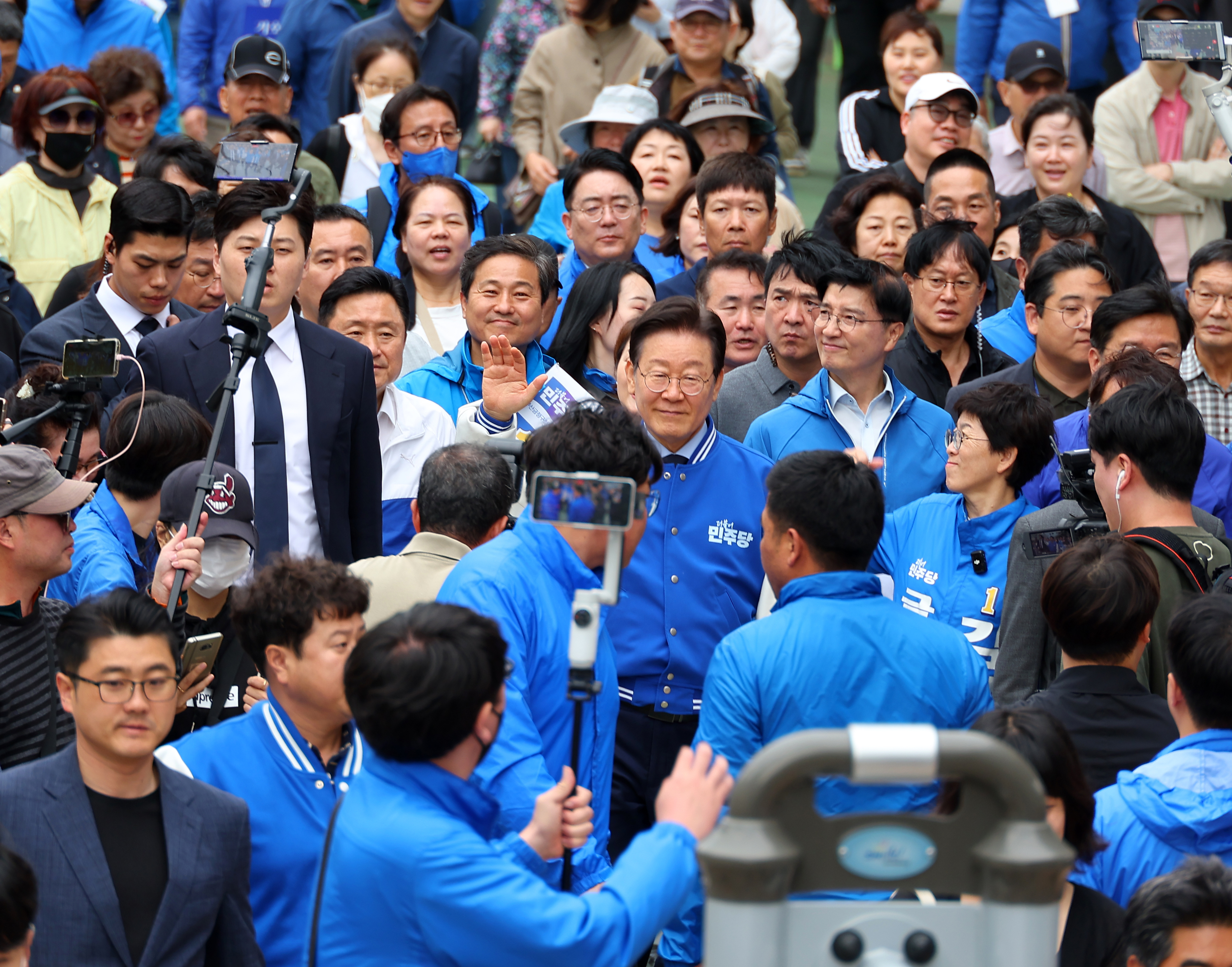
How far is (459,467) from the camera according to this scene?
12.4 ft

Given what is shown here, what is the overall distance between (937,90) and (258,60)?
3456mm

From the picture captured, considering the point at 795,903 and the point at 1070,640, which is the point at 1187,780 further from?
the point at 795,903

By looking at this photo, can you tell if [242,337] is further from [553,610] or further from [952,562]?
[952,562]

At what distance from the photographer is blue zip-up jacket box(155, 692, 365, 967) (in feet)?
9.86

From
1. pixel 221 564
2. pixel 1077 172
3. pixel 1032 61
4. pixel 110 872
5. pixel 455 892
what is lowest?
pixel 110 872

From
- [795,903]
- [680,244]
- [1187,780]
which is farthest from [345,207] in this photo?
[795,903]

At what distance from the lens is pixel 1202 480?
4586mm

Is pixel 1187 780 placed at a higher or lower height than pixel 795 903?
lower

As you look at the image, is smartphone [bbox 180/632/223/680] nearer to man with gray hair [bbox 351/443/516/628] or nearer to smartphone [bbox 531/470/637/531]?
man with gray hair [bbox 351/443/516/628]

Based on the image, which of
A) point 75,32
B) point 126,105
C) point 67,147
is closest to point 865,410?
point 67,147

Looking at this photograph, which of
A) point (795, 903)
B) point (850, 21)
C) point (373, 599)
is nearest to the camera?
point (795, 903)

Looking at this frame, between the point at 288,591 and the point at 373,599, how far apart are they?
22.7 inches

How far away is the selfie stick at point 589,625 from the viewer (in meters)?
2.62

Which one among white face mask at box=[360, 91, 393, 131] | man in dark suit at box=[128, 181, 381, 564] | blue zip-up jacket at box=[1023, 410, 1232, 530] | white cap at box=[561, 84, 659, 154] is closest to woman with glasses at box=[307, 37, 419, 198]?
white face mask at box=[360, 91, 393, 131]
